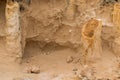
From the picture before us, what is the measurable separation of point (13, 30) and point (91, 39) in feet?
3.02

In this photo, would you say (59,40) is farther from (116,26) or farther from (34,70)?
(116,26)

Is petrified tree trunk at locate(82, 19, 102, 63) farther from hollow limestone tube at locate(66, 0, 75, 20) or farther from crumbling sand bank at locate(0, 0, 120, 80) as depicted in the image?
hollow limestone tube at locate(66, 0, 75, 20)

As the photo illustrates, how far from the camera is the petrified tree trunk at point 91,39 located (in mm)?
4016

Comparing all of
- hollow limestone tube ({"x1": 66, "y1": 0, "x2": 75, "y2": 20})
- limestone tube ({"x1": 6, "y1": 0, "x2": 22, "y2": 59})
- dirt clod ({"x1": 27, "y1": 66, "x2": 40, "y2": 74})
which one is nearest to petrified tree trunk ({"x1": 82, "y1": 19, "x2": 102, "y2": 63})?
hollow limestone tube ({"x1": 66, "y1": 0, "x2": 75, "y2": 20})

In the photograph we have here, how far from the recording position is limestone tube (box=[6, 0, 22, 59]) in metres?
4.20

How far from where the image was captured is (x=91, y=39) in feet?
13.1

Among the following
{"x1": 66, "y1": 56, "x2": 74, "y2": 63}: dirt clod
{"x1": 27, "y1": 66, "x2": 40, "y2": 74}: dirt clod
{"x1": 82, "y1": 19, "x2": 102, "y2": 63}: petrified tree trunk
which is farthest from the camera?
{"x1": 66, "y1": 56, "x2": 74, "y2": 63}: dirt clod

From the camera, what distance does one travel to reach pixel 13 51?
14.1 feet

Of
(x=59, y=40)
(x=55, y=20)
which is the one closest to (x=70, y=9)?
(x=55, y=20)

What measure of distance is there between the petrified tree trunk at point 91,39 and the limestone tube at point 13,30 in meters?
0.78

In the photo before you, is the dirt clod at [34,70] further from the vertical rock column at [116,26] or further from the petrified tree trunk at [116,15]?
the petrified tree trunk at [116,15]

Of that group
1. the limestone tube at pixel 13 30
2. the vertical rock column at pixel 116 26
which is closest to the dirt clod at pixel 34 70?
the limestone tube at pixel 13 30

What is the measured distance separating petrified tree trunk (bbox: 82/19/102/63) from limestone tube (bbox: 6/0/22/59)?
2.55 ft

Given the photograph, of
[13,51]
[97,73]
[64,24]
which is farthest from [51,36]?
[97,73]
